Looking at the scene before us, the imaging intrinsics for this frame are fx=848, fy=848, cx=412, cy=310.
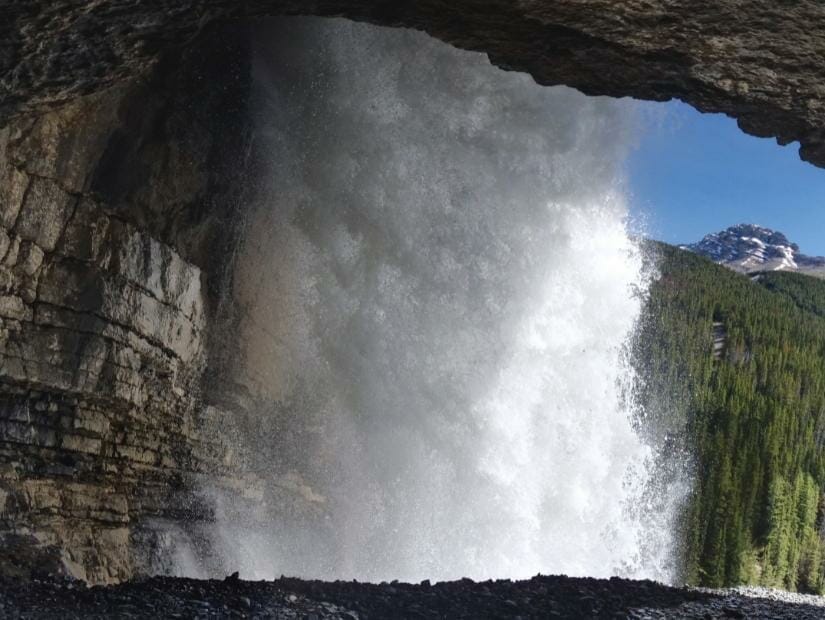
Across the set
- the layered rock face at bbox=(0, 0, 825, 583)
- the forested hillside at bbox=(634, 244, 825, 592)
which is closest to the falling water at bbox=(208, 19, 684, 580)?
the layered rock face at bbox=(0, 0, 825, 583)

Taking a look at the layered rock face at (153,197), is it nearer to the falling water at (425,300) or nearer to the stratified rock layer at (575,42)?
the stratified rock layer at (575,42)

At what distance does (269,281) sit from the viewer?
49.6 ft

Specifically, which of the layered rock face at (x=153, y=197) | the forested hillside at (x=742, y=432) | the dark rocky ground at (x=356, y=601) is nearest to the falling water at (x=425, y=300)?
the layered rock face at (x=153, y=197)

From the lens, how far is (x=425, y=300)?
18.7m

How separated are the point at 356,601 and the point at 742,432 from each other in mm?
54192

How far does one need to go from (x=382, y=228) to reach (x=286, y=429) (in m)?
4.79

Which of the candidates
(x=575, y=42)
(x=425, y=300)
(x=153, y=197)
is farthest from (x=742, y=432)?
(x=575, y=42)

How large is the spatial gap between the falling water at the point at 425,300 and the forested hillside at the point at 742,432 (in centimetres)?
1645

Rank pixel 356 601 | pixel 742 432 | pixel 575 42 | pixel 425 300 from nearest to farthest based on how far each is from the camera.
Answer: pixel 575 42 < pixel 356 601 < pixel 425 300 < pixel 742 432

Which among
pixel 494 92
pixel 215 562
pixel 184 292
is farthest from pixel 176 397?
pixel 494 92

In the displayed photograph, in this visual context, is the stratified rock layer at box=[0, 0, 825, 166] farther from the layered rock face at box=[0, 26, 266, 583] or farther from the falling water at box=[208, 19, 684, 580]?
the falling water at box=[208, 19, 684, 580]

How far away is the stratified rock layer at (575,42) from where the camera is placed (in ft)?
21.9

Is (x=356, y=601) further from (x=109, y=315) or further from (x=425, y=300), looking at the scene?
(x=425, y=300)

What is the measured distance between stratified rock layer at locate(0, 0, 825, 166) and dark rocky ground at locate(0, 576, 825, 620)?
4.39 metres
